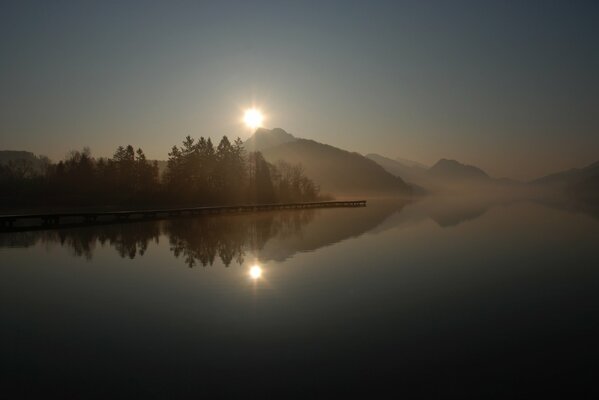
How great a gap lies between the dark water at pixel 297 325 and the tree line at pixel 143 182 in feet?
214

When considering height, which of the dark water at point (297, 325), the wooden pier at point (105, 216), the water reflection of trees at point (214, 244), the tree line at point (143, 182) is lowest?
the dark water at point (297, 325)

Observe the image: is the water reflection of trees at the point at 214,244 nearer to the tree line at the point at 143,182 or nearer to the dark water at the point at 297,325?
the dark water at the point at 297,325

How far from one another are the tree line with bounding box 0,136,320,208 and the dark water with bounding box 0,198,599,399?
214 ft

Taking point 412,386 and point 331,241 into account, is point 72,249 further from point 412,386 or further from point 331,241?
point 412,386

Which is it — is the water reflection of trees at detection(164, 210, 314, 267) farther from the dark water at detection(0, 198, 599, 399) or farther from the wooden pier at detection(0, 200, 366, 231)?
the wooden pier at detection(0, 200, 366, 231)

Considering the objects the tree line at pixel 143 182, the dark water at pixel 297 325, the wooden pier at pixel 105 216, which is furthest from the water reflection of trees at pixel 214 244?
the tree line at pixel 143 182

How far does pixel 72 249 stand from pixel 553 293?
32.6m

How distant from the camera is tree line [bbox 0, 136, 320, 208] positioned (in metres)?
86.2

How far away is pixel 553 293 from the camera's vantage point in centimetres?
1773

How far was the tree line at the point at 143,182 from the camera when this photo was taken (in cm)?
8625

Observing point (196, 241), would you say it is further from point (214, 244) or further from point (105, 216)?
point (105, 216)

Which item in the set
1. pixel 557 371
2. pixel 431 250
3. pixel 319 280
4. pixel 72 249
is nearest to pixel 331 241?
pixel 431 250

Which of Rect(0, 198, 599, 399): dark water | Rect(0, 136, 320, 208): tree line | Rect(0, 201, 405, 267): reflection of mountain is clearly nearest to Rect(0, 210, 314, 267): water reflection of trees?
Rect(0, 201, 405, 267): reflection of mountain

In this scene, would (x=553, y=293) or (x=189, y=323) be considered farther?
(x=553, y=293)
